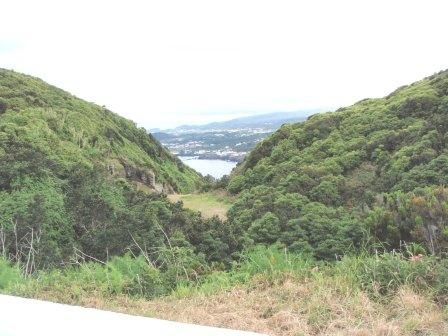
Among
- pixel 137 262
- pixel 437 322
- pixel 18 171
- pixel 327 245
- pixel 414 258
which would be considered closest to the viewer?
pixel 437 322

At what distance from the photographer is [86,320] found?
3.41 meters

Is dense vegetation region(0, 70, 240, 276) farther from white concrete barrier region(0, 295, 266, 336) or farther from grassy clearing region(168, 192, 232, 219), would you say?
grassy clearing region(168, 192, 232, 219)

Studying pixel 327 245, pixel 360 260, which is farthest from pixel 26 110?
pixel 360 260

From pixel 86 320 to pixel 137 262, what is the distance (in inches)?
99.8

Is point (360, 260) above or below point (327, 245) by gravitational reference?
above

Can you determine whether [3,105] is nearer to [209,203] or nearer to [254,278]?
[209,203]

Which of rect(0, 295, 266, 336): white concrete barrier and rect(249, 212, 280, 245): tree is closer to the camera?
rect(0, 295, 266, 336): white concrete barrier

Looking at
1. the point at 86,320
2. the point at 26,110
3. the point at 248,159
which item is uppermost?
the point at 26,110

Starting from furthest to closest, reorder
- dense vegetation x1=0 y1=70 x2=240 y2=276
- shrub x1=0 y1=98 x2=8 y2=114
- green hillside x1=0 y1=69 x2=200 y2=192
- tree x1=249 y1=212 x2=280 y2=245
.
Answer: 1. shrub x1=0 y1=98 x2=8 y2=114
2. green hillside x1=0 y1=69 x2=200 y2=192
3. tree x1=249 y1=212 x2=280 y2=245
4. dense vegetation x1=0 y1=70 x2=240 y2=276

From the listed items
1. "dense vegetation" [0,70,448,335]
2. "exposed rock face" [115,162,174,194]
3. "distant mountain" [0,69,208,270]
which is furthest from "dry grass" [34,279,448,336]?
"exposed rock face" [115,162,174,194]

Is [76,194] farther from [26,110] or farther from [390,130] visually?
[390,130]

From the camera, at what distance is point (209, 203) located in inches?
1209

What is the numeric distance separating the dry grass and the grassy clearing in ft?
70.3

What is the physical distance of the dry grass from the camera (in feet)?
12.8
